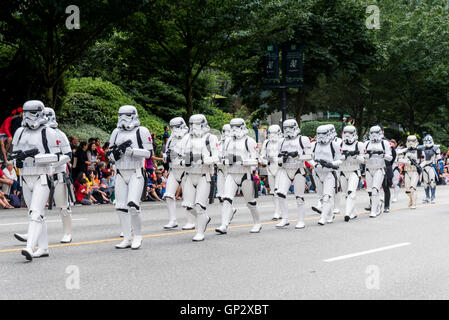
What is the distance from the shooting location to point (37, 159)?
9.12 meters

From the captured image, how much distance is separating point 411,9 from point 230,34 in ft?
79.5

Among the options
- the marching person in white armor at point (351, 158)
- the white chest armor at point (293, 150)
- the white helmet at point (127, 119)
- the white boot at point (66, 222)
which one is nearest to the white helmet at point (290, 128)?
the white chest armor at point (293, 150)

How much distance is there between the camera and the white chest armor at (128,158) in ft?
32.7

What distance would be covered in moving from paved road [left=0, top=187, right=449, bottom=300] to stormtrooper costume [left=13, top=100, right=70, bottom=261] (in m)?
0.72

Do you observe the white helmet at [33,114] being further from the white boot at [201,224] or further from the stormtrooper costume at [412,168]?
the stormtrooper costume at [412,168]

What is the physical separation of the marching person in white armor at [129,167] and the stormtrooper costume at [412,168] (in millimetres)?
10705

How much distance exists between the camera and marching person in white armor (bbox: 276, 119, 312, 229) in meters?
13.2

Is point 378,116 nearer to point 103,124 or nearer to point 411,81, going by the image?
point 411,81

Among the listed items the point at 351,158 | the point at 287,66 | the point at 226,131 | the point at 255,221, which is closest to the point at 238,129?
the point at 226,131

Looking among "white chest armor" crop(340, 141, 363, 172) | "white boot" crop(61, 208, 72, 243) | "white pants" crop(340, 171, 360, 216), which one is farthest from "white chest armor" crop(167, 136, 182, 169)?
"white chest armor" crop(340, 141, 363, 172)

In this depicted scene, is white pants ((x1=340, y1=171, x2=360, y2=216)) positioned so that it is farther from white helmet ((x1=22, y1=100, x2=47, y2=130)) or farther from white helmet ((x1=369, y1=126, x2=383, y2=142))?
white helmet ((x1=22, y1=100, x2=47, y2=130))

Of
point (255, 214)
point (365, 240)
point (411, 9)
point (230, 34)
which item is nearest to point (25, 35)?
point (230, 34)

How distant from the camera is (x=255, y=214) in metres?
12.5

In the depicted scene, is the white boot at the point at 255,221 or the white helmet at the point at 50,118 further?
the white boot at the point at 255,221
